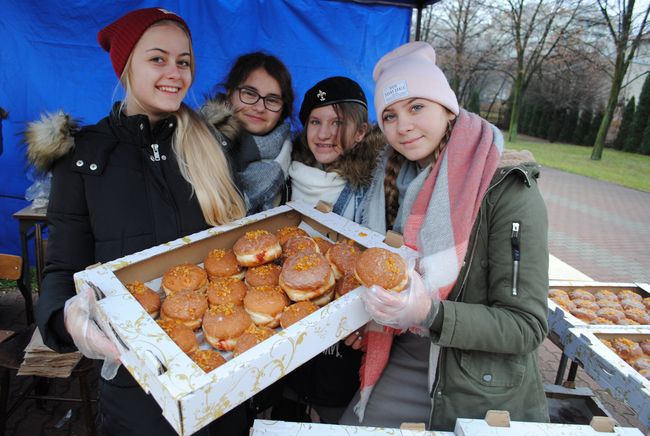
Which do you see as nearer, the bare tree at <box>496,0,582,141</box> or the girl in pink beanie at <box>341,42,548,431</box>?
the girl in pink beanie at <box>341,42,548,431</box>

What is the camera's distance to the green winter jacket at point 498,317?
63.6 inches

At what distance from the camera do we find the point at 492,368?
175cm

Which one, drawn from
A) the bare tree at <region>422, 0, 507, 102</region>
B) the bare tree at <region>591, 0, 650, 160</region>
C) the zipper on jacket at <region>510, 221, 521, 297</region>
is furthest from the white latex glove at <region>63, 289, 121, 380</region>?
the bare tree at <region>422, 0, 507, 102</region>

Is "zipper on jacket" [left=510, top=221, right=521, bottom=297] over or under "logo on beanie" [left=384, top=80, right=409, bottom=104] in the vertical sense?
under

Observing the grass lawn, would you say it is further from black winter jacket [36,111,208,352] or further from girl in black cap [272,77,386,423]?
black winter jacket [36,111,208,352]

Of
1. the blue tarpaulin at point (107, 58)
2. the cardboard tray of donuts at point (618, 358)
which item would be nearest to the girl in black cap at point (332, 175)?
the cardboard tray of donuts at point (618, 358)

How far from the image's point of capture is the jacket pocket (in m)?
1.75

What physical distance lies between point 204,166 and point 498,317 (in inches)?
65.1

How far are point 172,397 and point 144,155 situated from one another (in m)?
1.35

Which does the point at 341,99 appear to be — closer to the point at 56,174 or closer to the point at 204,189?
the point at 204,189

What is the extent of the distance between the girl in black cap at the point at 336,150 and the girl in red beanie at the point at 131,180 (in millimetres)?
684

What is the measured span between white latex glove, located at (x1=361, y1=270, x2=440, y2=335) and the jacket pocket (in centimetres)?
29

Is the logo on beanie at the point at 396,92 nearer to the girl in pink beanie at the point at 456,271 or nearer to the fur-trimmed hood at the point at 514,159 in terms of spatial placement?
the girl in pink beanie at the point at 456,271

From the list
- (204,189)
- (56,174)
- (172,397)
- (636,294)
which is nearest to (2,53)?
(56,174)
